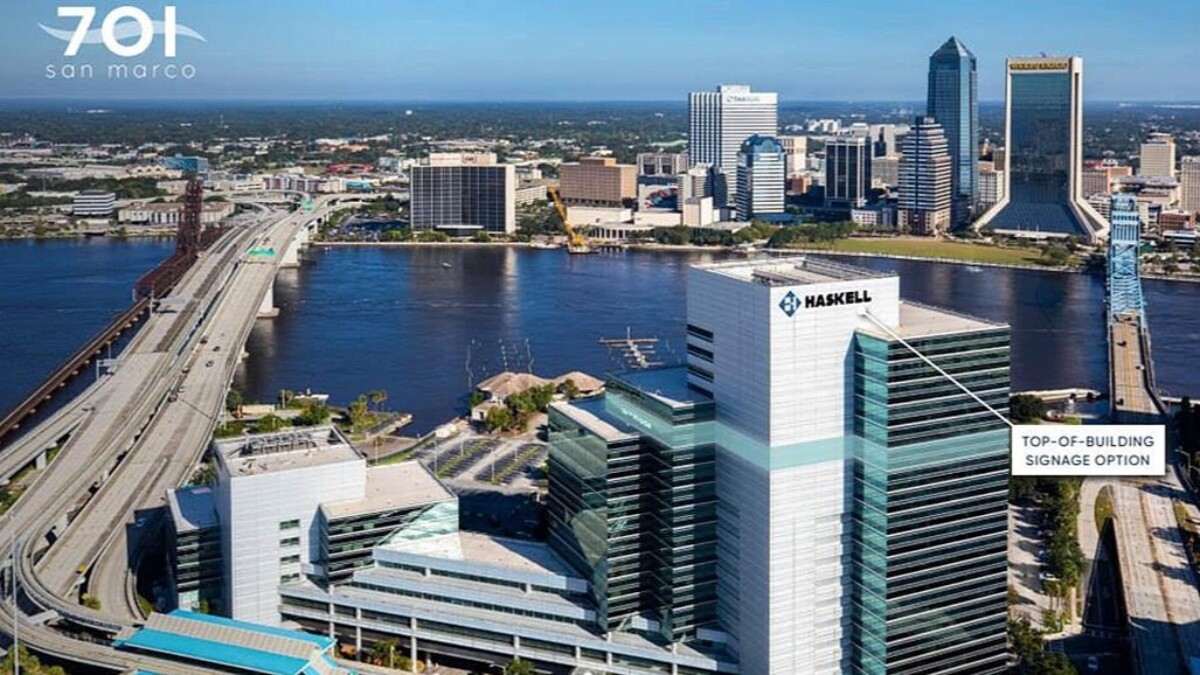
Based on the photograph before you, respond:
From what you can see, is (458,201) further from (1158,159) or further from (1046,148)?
(1158,159)

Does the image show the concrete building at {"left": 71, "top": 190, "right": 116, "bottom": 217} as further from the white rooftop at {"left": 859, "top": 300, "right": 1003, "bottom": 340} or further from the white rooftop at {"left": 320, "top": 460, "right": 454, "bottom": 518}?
the white rooftop at {"left": 859, "top": 300, "right": 1003, "bottom": 340}

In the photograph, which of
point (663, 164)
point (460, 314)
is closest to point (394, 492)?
point (460, 314)

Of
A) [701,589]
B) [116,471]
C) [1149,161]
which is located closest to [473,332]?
[116,471]

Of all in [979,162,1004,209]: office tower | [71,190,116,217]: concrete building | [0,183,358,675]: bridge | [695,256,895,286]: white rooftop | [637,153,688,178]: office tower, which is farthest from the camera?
[637,153,688,178]: office tower

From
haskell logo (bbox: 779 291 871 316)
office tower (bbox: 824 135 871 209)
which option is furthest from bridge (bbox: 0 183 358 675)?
office tower (bbox: 824 135 871 209)

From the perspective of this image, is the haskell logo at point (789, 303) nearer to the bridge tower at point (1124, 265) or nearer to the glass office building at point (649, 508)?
the glass office building at point (649, 508)

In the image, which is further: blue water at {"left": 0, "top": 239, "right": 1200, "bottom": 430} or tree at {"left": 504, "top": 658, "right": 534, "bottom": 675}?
blue water at {"left": 0, "top": 239, "right": 1200, "bottom": 430}

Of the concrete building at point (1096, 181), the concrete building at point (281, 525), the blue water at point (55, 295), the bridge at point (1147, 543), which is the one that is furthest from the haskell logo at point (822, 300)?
the concrete building at point (1096, 181)
